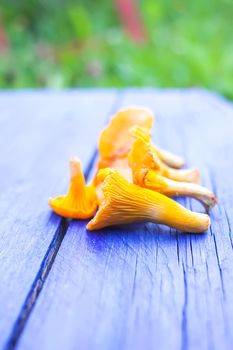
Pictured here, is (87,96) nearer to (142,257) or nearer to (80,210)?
(80,210)

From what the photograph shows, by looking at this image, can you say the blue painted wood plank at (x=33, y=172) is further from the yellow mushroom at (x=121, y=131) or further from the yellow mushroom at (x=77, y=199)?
the yellow mushroom at (x=121, y=131)

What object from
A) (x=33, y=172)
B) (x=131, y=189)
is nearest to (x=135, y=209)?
(x=131, y=189)

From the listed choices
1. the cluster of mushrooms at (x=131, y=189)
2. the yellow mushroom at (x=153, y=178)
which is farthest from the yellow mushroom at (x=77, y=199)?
the yellow mushroom at (x=153, y=178)

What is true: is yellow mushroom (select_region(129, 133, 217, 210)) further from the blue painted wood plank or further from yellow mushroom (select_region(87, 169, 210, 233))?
the blue painted wood plank

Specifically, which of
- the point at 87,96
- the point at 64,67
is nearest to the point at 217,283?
the point at 87,96

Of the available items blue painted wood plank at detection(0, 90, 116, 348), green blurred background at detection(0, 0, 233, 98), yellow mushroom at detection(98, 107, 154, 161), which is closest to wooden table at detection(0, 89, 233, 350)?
blue painted wood plank at detection(0, 90, 116, 348)

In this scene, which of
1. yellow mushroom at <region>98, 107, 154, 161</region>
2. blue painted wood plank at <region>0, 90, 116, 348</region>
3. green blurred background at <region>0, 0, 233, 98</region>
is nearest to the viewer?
blue painted wood plank at <region>0, 90, 116, 348</region>
